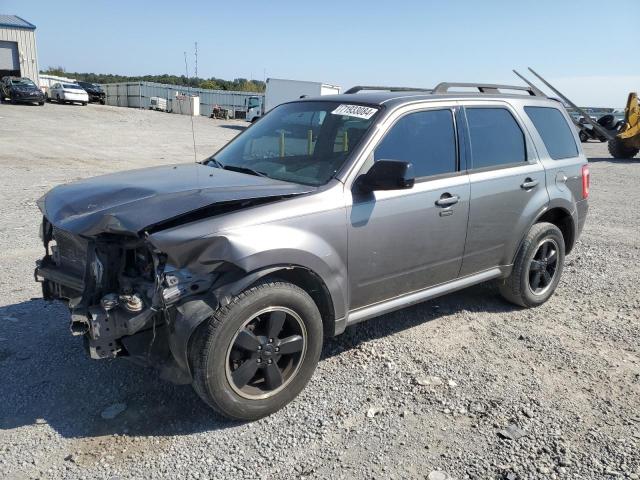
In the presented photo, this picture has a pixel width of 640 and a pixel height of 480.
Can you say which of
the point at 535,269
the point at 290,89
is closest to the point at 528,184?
the point at 535,269

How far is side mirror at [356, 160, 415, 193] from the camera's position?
3453 millimetres

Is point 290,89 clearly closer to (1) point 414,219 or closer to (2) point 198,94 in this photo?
(2) point 198,94

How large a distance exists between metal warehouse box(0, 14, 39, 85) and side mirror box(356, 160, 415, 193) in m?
44.7

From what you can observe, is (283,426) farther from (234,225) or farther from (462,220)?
(462,220)

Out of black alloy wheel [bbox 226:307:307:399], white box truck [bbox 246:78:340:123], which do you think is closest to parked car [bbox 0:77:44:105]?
white box truck [bbox 246:78:340:123]

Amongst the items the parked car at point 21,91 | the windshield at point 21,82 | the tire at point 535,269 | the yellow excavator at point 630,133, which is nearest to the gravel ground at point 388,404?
the tire at point 535,269

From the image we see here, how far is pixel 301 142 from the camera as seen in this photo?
4.22 m

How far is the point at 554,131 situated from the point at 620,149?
59.1ft

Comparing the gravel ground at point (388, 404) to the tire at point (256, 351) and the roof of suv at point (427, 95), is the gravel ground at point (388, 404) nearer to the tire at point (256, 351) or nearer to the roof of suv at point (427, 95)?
the tire at point (256, 351)

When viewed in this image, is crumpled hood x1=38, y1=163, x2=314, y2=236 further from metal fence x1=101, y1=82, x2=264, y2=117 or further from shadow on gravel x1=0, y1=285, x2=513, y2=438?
metal fence x1=101, y1=82, x2=264, y2=117

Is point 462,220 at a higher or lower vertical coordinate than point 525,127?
lower

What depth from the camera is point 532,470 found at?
9.66 ft

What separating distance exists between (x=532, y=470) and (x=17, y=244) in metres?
6.13

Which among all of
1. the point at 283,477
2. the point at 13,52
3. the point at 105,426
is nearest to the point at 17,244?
the point at 105,426
